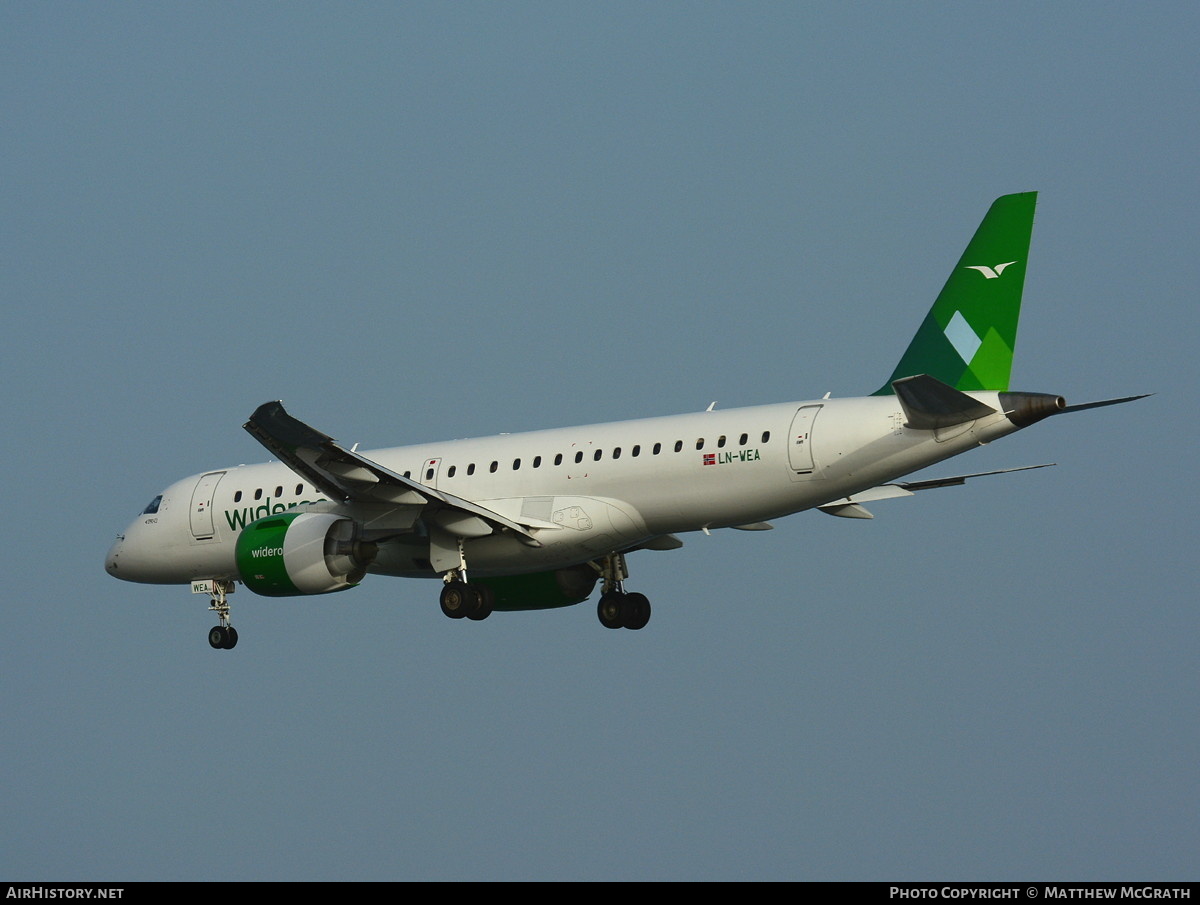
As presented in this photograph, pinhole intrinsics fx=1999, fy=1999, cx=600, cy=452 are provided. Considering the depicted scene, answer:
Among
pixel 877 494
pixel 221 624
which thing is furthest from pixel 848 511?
pixel 221 624

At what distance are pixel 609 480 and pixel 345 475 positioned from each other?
5063 mm

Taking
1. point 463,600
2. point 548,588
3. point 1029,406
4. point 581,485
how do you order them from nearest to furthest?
1. point 1029,406
2. point 581,485
3. point 463,600
4. point 548,588

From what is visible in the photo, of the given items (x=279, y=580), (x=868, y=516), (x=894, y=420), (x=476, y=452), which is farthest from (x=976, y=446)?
(x=279, y=580)

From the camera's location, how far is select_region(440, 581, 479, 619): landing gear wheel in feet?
131

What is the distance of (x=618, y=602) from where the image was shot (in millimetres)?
42156

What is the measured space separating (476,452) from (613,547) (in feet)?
13.0

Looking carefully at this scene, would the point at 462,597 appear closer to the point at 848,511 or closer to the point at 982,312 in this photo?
the point at 848,511

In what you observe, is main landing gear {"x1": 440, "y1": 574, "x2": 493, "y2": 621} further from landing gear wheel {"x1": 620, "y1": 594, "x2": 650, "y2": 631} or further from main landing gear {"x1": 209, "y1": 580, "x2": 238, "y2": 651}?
main landing gear {"x1": 209, "y1": 580, "x2": 238, "y2": 651}

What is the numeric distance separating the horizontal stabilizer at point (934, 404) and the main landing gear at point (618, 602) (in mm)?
9316

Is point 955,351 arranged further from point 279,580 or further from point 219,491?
point 219,491

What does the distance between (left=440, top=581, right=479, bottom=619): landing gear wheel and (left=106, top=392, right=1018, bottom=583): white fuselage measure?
0.63 m

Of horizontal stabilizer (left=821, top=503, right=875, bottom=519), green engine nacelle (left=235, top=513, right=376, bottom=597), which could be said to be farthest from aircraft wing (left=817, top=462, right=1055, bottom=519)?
green engine nacelle (left=235, top=513, right=376, bottom=597)

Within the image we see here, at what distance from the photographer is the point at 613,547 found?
39156mm
